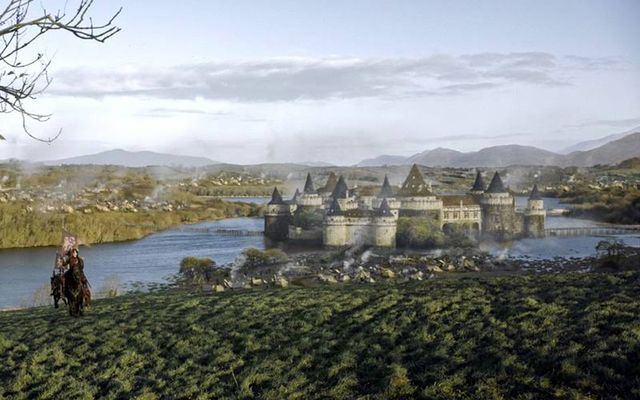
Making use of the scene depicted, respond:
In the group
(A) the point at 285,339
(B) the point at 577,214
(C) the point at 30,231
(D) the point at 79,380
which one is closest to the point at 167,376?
(D) the point at 79,380

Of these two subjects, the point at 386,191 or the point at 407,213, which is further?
the point at 386,191

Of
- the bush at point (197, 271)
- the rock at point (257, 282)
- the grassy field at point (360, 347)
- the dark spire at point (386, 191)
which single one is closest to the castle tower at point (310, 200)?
the dark spire at point (386, 191)

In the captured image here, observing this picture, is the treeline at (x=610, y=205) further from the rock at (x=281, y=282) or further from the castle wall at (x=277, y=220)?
the rock at (x=281, y=282)

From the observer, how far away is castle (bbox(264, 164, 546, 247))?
191ft

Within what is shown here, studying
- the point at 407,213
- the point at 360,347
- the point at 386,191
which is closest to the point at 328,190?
the point at 386,191

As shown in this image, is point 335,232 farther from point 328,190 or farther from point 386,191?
point 328,190

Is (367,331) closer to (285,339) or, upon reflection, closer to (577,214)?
(285,339)

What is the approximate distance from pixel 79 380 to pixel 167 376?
5.55ft

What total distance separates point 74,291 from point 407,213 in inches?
1972

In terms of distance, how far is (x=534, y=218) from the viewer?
67.8 m

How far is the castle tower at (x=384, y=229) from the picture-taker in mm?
57250

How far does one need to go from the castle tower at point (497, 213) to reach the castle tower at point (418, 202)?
5411 mm

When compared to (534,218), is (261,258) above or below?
below

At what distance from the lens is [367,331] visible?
1282 cm
